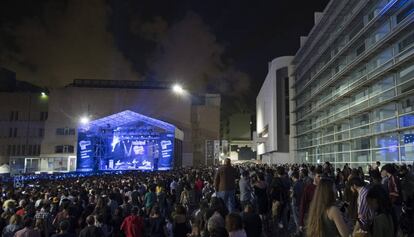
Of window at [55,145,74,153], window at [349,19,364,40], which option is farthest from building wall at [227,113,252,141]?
window at [349,19,364,40]

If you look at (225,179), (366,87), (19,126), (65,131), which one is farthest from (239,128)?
(225,179)

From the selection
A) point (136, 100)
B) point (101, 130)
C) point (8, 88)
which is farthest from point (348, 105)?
point (8, 88)

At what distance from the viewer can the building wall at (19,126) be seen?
216 feet

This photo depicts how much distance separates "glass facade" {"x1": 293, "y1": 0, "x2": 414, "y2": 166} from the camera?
18.3m

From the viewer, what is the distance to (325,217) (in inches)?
146

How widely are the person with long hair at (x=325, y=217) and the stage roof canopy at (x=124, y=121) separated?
4264cm

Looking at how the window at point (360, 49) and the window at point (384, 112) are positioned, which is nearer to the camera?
the window at point (384, 112)

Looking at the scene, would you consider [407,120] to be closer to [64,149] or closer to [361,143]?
[361,143]

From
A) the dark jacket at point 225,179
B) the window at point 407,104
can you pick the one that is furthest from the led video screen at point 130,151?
the dark jacket at point 225,179

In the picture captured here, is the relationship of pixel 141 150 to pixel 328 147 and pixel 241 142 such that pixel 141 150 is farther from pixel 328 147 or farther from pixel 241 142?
pixel 241 142

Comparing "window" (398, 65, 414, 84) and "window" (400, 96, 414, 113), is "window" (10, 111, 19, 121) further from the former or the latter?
"window" (400, 96, 414, 113)

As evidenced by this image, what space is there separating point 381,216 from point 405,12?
18181 millimetres

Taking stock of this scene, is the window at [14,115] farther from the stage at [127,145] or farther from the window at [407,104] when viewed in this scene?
the window at [407,104]

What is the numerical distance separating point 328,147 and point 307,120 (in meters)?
9.77
